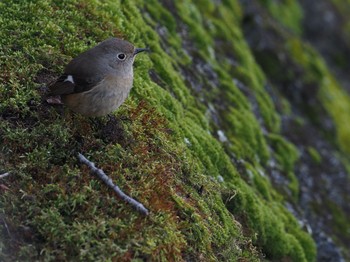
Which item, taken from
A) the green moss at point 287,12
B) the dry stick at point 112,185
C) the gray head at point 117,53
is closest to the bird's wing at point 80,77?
the gray head at point 117,53

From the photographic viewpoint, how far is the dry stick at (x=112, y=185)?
20.8 feet

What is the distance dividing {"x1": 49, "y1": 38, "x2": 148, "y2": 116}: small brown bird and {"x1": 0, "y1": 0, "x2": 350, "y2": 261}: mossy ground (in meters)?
0.26

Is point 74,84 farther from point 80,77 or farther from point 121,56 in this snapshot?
point 121,56

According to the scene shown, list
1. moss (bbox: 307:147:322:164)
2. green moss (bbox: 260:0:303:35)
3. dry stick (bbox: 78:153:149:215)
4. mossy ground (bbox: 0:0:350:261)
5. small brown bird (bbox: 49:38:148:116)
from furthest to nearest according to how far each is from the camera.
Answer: green moss (bbox: 260:0:303:35), moss (bbox: 307:147:322:164), small brown bird (bbox: 49:38:148:116), dry stick (bbox: 78:153:149:215), mossy ground (bbox: 0:0:350:261)

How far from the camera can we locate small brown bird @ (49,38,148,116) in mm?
7062

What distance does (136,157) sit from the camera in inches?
279


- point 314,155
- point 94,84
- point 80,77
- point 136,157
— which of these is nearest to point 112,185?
point 136,157

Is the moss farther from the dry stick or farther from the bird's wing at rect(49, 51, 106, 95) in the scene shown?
the dry stick

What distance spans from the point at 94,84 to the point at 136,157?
102 cm

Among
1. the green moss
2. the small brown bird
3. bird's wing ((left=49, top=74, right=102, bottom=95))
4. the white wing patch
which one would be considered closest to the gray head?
the small brown bird

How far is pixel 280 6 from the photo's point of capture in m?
22.3

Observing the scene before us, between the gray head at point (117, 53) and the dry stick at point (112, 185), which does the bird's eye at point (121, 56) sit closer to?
the gray head at point (117, 53)

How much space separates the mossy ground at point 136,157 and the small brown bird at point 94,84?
0.26 m

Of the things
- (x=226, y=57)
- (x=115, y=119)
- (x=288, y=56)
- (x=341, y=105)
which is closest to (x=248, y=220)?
(x=115, y=119)
